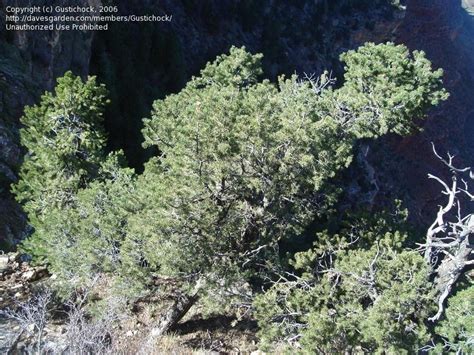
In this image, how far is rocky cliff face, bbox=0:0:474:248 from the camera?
18156 millimetres

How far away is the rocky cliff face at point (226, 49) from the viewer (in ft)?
59.6

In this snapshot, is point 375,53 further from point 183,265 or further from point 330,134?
point 183,265

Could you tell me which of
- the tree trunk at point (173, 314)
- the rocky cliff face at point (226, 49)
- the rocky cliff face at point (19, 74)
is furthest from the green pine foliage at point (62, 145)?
the tree trunk at point (173, 314)

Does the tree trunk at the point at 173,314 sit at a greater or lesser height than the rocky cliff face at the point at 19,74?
lesser

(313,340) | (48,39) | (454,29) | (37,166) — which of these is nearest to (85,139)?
(37,166)

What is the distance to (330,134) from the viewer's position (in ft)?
31.5

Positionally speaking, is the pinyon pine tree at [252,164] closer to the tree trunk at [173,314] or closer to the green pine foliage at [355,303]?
the tree trunk at [173,314]

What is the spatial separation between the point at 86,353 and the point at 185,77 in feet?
91.5

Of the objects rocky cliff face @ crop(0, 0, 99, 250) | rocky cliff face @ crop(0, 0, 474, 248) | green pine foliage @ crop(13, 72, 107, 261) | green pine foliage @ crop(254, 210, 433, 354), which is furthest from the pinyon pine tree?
rocky cliff face @ crop(0, 0, 474, 248)

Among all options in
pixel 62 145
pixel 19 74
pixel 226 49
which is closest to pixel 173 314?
pixel 62 145

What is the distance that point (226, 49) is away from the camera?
136ft

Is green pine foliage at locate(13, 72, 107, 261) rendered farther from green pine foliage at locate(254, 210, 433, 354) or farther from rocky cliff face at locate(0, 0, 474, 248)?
green pine foliage at locate(254, 210, 433, 354)

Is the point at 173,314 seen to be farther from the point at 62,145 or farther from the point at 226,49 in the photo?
the point at 226,49

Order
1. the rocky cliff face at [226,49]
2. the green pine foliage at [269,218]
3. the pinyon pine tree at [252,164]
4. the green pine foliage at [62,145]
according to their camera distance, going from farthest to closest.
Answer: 1. the rocky cliff face at [226,49]
2. the green pine foliage at [62,145]
3. the pinyon pine tree at [252,164]
4. the green pine foliage at [269,218]
